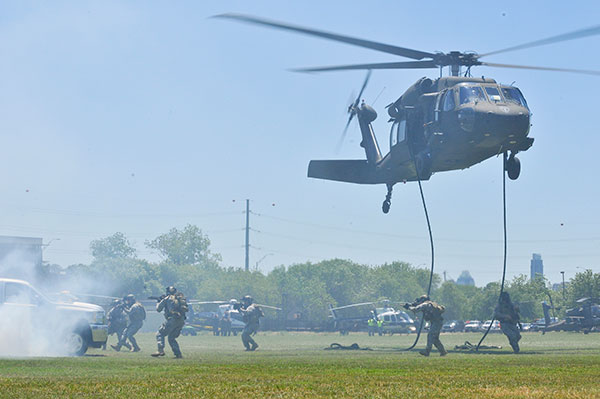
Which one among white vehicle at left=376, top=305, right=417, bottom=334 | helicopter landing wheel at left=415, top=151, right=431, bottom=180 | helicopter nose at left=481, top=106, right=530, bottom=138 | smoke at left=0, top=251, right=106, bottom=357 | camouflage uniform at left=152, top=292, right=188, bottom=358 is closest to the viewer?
camouflage uniform at left=152, top=292, right=188, bottom=358

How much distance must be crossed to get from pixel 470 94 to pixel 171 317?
12061 millimetres

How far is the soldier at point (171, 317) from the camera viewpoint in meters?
24.9

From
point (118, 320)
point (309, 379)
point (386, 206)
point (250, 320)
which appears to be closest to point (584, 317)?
point (386, 206)

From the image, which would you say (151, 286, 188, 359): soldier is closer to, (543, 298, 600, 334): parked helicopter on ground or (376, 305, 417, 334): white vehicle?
(543, 298, 600, 334): parked helicopter on ground

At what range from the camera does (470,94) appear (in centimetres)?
2733

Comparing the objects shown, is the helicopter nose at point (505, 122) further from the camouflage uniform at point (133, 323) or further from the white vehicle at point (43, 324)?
the camouflage uniform at point (133, 323)

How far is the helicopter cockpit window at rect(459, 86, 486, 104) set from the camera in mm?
27203

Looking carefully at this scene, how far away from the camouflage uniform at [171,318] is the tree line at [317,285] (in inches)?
2956

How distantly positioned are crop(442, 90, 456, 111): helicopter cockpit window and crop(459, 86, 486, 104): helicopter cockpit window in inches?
13.5

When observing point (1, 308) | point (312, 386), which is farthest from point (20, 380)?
point (1, 308)

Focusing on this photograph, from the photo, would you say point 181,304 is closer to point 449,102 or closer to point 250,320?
point 250,320

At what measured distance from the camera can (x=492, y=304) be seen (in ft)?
366

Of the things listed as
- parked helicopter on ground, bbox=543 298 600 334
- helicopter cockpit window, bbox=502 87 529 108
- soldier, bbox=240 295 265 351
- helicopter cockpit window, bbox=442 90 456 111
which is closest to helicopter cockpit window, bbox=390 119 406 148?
helicopter cockpit window, bbox=442 90 456 111

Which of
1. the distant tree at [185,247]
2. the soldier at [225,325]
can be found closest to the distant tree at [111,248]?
the distant tree at [185,247]
